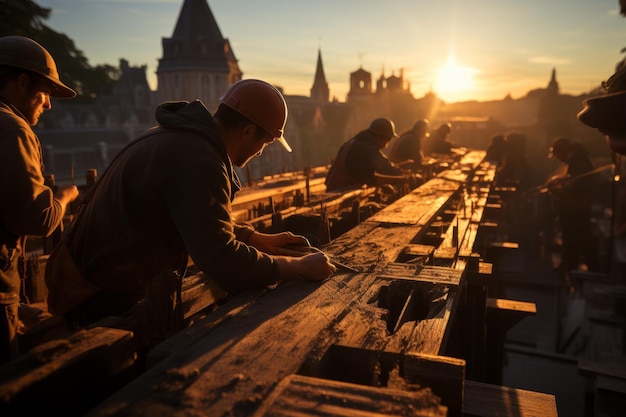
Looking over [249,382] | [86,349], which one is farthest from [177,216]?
[249,382]

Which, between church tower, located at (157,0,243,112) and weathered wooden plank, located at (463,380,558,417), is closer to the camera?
weathered wooden plank, located at (463,380,558,417)

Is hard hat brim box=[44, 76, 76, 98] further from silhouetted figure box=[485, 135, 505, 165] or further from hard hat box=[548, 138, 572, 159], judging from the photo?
silhouetted figure box=[485, 135, 505, 165]

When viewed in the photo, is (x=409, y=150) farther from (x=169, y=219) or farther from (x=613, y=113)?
(x=169, y=219)

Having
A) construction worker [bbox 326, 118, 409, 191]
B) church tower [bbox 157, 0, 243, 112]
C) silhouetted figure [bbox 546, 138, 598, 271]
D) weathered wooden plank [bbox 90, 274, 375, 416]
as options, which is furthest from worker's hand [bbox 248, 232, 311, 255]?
church tower [bbox 157, 0, 243, 112]

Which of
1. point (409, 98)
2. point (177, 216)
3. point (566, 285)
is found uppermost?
point (409, 98)

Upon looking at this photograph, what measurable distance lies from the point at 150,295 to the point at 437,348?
56.1 inches

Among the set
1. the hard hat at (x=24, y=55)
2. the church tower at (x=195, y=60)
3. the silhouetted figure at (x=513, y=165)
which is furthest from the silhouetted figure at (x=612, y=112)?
the church tower at (x=195, y=60)

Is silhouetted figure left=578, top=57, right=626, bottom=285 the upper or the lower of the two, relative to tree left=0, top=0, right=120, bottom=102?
lower

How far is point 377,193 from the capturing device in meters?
8.88

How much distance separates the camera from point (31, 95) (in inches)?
121

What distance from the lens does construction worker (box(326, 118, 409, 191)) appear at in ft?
28.8

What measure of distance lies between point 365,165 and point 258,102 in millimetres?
6215

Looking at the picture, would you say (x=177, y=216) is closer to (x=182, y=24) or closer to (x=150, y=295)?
(x=150, y=295)

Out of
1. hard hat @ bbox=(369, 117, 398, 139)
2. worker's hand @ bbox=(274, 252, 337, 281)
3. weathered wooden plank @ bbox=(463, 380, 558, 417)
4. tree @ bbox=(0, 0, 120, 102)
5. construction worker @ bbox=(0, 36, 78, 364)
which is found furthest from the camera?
tree @ bbox=(0, 0, 120, 102)
